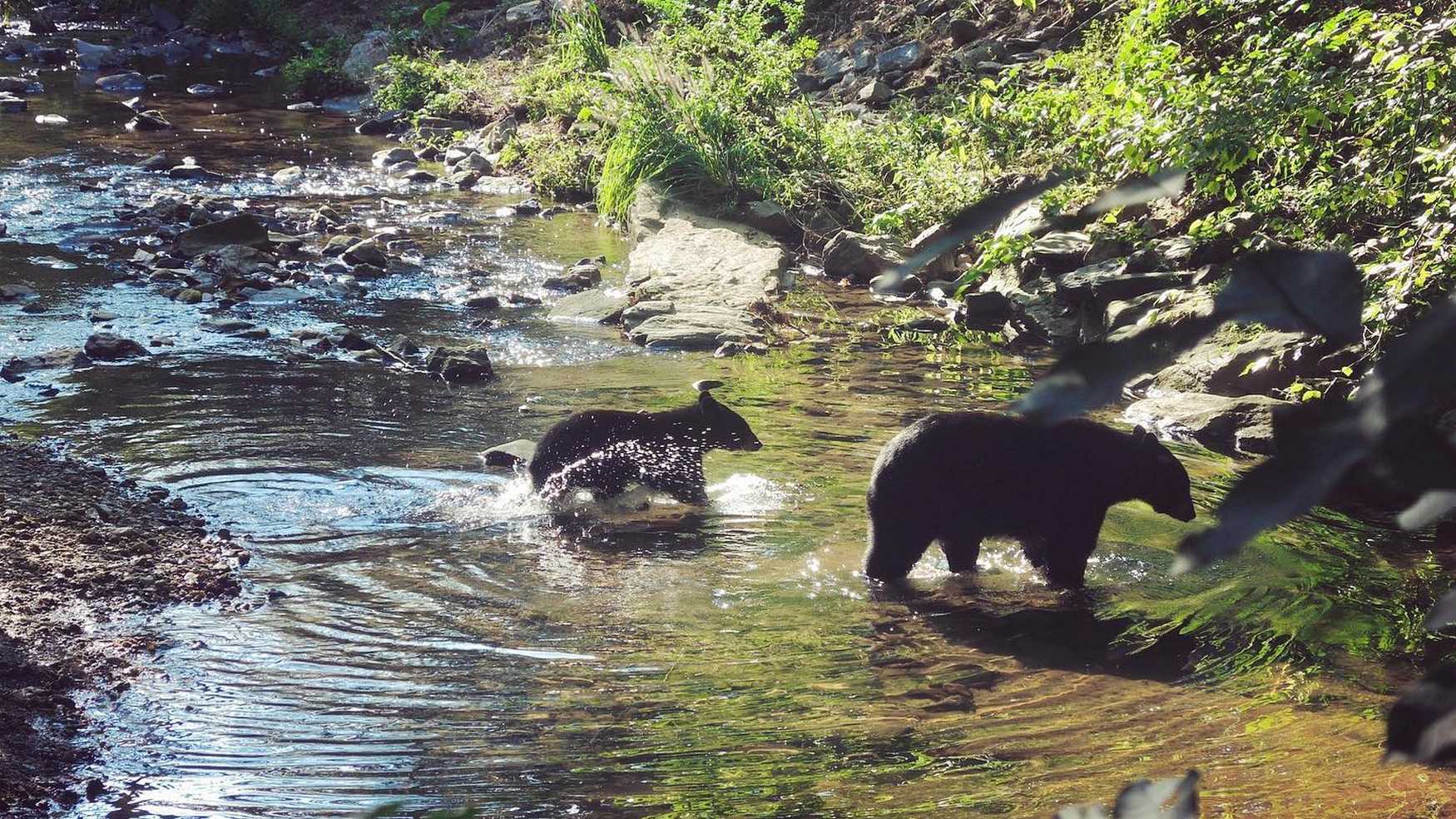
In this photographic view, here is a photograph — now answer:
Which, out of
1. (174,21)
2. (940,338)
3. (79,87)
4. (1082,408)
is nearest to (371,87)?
(79,87)

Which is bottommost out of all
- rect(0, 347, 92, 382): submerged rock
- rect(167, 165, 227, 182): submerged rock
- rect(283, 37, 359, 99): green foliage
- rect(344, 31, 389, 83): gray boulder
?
rect(0, 347, 92, 382): submerged rock

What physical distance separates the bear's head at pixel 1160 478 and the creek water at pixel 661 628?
367 millimetres

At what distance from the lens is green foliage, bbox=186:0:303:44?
29125mm

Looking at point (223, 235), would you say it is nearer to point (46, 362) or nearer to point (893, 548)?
point (46, 362)

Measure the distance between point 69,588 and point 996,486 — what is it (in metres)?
4.38

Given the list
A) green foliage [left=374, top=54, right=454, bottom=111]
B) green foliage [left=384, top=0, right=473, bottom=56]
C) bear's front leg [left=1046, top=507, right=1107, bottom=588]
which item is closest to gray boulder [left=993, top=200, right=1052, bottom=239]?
bear's front leg [left=1046, top=507, right=1107, bottom=588]

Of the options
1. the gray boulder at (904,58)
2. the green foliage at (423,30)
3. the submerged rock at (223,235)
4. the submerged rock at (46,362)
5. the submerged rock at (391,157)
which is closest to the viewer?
the submerged rock at (46,362)

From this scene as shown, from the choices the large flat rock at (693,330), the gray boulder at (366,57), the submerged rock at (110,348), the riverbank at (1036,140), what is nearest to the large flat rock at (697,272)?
the large flat rock at (693,330)

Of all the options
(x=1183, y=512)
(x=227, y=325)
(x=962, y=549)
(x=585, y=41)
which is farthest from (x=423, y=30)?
(x=1183, y=512)

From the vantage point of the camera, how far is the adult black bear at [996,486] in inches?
261

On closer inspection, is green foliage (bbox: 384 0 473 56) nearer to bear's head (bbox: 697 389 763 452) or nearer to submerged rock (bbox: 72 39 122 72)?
submerged rock (bbox: 72 39 122 72)

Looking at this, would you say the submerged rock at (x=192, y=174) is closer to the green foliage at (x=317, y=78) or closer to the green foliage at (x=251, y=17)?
the green foliage at (x=317, y=78)

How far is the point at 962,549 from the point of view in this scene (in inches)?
279

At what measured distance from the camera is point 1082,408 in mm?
1019
